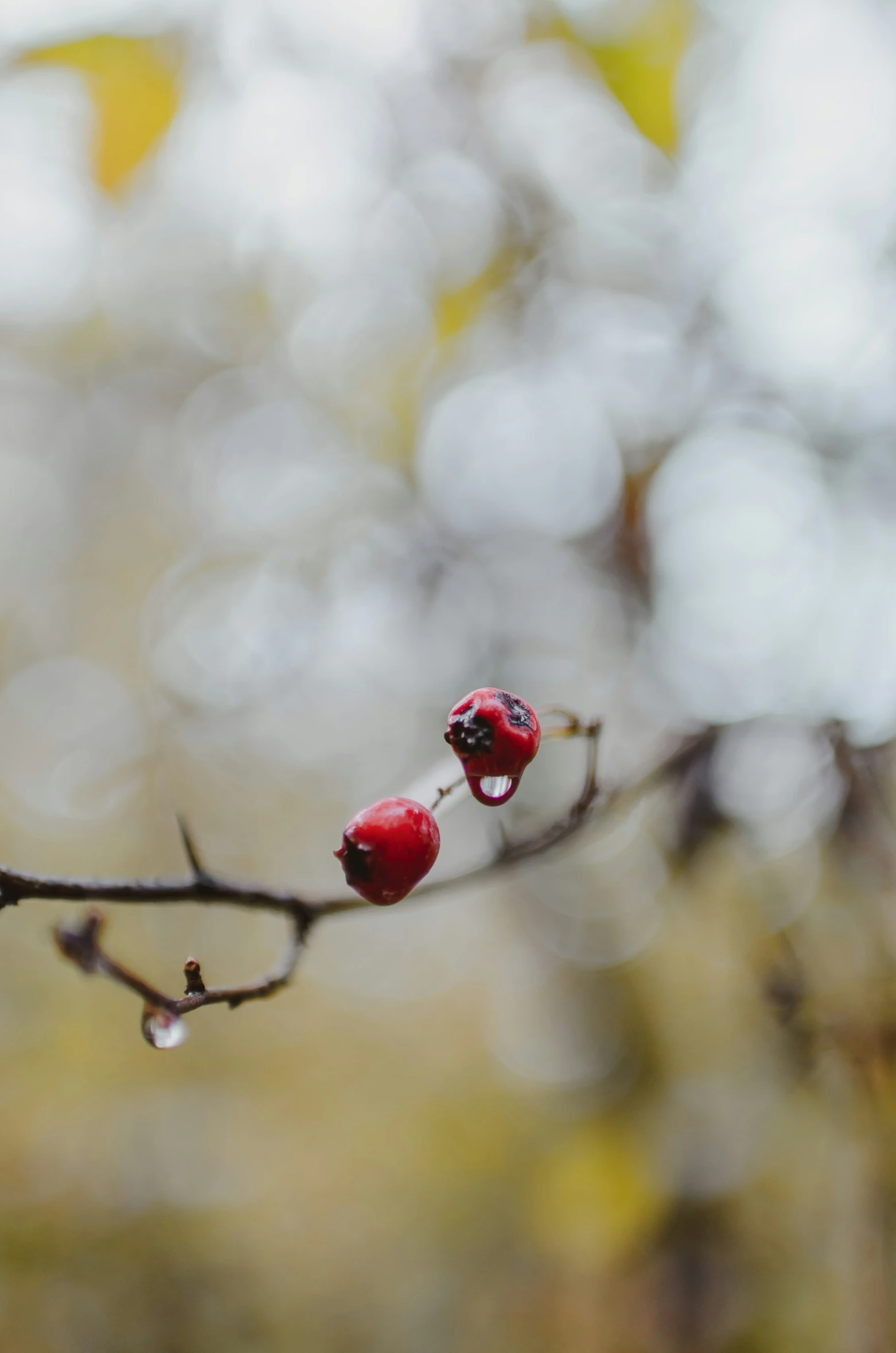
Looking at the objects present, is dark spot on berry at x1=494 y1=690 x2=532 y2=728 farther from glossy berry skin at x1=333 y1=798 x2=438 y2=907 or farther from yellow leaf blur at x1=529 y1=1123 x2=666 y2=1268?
yellow leaf blur at x1=529 y1=1123 x2=666 y2=1268

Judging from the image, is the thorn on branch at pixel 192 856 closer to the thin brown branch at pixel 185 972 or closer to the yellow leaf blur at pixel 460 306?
the thin brown branch at pixel 185 972

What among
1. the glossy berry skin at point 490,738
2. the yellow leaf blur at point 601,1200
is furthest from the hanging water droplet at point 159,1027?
the yellow leaf blur at point 601,1200

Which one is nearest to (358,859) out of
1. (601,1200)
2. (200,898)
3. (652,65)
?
(200,898)

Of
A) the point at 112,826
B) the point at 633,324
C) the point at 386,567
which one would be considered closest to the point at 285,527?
the point at 386,567

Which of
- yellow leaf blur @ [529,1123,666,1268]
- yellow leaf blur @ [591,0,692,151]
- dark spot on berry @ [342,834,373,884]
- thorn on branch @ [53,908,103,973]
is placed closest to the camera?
dark spot on berry @ [342,834,373,884]

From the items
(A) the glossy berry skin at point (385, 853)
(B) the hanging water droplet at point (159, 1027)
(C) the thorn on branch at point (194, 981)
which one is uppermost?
(A) the glossy berry skin at point (385, 853)

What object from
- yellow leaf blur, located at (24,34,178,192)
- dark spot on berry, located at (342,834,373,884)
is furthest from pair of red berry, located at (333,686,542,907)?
yellow leaf blur, located at (24,34,178,192)

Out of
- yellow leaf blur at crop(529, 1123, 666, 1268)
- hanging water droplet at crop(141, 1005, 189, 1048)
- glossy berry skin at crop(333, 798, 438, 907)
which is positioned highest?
glossy berry skin at crop(333, 798, 438, 907)
